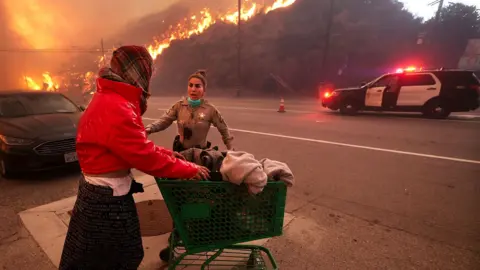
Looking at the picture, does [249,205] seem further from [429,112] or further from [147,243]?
[429,112]

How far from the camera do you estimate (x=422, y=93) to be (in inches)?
434

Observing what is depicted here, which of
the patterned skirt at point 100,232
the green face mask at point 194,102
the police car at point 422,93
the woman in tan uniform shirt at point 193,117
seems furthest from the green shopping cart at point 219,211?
the police car at point 422,93

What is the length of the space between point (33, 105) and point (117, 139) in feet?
18.2

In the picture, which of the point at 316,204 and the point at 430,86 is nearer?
the point at 316,204

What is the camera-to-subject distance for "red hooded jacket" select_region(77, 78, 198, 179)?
5.04 ft

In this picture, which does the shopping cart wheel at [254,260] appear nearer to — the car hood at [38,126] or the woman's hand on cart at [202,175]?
the woman's hand on cart at [202,175]

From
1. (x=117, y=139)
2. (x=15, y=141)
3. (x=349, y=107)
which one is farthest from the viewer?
(x=349, y=107)

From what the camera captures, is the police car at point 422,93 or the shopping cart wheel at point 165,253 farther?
the police car at point 422,93

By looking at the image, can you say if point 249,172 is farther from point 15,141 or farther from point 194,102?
point 15,141

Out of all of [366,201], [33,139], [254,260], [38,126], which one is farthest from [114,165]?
[38,126]

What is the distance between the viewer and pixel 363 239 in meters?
3.10

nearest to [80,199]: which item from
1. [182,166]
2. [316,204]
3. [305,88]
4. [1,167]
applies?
[182,166]

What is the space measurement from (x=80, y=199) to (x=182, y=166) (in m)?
0.68

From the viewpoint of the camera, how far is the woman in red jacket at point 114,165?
1552 mm
